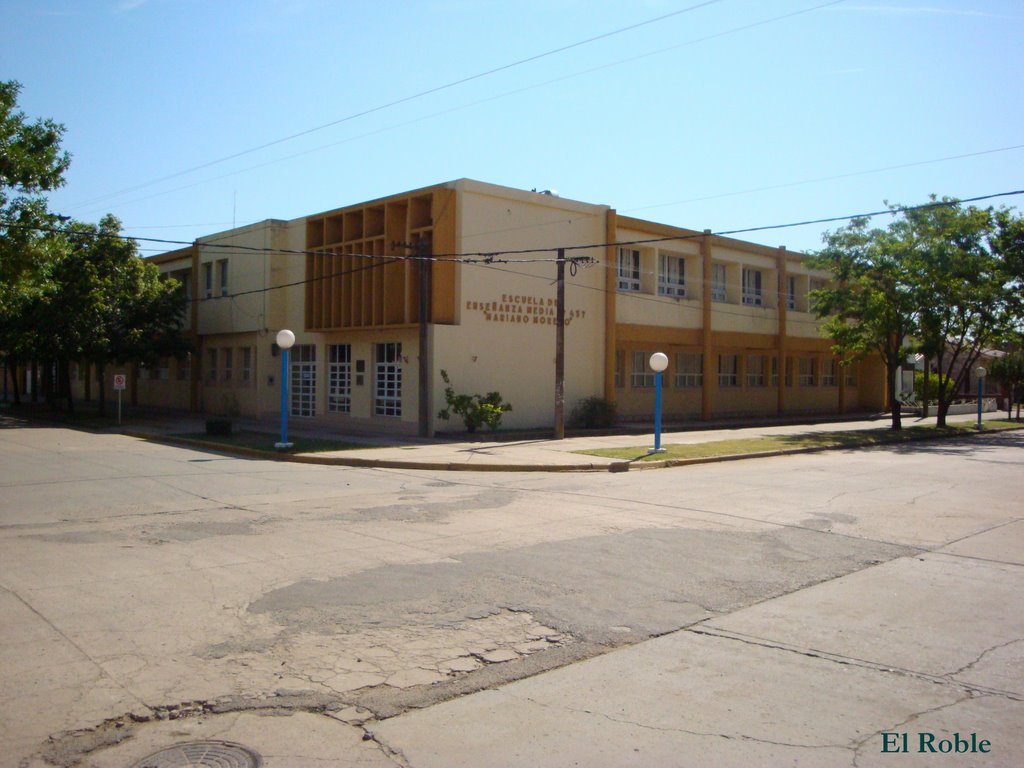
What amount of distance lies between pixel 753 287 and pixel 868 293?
9.20 metres

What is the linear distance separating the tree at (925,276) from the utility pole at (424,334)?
15.6 meters

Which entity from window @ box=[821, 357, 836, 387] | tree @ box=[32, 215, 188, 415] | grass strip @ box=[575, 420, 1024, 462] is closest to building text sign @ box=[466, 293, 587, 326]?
grass strip @ box=[575, 420, 1024, 462]

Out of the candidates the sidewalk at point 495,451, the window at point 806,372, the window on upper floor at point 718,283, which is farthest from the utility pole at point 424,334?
the window at point 806,372

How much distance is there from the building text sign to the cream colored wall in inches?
1.3

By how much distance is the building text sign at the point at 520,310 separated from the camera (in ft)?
88.7

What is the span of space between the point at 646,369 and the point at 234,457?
61.3 feet

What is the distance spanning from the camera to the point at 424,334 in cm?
2494

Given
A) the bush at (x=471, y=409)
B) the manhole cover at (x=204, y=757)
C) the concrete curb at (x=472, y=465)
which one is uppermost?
the bush at (x=471, y=409)

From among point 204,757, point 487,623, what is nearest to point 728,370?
point 487,623

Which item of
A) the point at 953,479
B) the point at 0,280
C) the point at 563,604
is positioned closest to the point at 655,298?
the point at 953,479

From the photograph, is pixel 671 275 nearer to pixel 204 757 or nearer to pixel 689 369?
pixel 689 369

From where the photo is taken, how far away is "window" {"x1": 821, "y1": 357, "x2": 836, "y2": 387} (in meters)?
44.9

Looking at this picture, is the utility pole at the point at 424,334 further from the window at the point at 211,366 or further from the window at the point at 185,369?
the window at the point at 185,369

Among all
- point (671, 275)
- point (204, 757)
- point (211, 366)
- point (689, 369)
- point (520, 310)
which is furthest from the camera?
point (211, 366)
